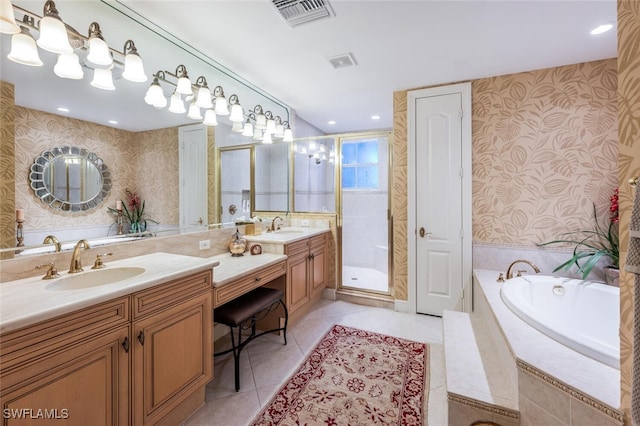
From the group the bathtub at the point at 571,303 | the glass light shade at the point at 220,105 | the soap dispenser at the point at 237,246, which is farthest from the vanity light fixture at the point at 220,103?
the bathtub at the point at 571,303

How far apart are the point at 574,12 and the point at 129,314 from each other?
3157 mm

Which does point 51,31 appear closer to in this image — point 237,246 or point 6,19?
point 6,19

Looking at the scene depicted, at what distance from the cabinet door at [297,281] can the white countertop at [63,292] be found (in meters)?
1.06

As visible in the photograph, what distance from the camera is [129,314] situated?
1.17 meters

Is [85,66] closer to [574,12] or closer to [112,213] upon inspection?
[112,213]

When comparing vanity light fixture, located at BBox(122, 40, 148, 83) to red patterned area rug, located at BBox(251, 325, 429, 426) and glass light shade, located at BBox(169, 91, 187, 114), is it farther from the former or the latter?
red patterned area rug, located at BBox(251, 325, 429, 426)

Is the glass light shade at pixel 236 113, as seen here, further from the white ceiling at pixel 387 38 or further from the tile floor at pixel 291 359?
the tile floor at pixel 291 359

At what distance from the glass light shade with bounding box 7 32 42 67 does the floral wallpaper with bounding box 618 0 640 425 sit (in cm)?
233

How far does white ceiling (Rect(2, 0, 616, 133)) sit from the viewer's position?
1.68m

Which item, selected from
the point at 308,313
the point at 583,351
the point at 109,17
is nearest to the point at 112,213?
the point at 109,17

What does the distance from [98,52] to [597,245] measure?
399 centimetres

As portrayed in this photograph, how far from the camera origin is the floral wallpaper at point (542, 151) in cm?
237

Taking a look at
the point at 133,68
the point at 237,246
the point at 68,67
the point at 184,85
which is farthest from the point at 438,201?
the point at 68,67

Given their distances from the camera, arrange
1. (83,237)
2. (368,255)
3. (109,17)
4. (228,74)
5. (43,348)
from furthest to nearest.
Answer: (368,255) < (228,74) < (109,17) < (83,237) < (43,348)
